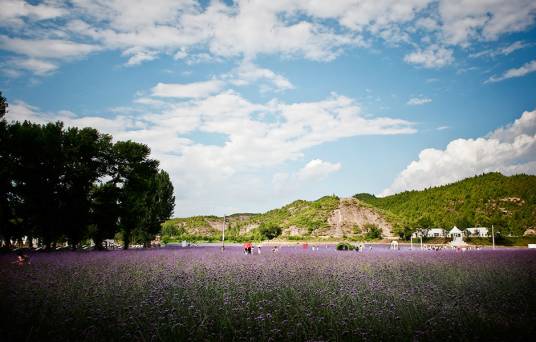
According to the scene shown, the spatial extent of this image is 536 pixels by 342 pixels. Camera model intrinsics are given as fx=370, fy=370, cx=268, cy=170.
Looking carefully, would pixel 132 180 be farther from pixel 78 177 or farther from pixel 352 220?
pixel 352 220

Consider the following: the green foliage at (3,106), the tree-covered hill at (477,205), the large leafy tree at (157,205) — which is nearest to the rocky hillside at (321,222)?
the tree-covered hill at (477,205)

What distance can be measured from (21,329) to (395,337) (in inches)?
194

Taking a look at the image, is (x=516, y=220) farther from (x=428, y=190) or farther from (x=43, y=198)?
(x=43, y=198)

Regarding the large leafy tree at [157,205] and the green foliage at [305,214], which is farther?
the green foliage at [305,214]

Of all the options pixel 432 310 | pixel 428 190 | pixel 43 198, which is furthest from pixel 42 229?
pixel 428 190

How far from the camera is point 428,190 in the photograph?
170 meters

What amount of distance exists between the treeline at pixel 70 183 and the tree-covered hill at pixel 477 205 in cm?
6547

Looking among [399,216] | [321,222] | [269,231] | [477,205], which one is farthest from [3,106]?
[477,205]

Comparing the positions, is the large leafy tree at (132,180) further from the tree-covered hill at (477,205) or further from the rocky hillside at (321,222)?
the tree-covered hill at (477,205)

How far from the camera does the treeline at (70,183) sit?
27.8m

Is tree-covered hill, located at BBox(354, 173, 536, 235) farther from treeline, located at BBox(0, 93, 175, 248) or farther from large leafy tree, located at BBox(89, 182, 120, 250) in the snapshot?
large leafy tree, located at BBox(89, 182, 120, 250)

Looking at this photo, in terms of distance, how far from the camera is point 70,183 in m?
31.2

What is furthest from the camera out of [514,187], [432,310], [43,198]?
[514,187]

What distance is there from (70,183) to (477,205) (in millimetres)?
125141
